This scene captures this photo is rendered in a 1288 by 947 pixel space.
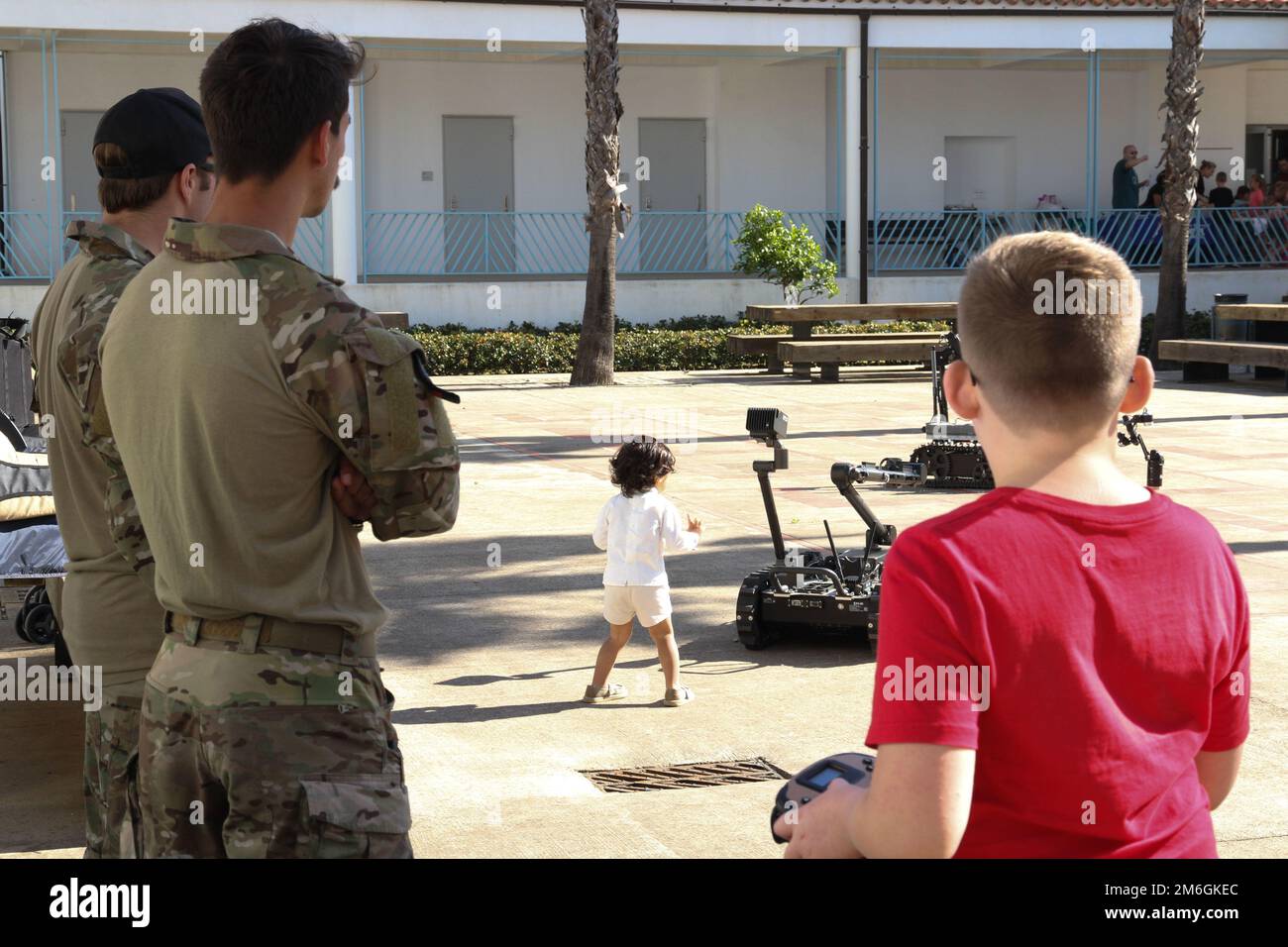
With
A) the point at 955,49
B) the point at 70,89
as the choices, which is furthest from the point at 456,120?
the point at 955,49

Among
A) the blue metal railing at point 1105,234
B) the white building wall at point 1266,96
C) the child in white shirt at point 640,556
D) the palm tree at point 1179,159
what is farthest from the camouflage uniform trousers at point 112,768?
the white building wall at point 1266,96

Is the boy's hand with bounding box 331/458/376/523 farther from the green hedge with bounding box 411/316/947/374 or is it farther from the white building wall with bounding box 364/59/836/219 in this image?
the white building wall with bounding box 364/59/836/219

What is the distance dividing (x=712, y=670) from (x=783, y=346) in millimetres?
14671

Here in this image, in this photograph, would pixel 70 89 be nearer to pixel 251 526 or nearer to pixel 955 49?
pixel 955 49

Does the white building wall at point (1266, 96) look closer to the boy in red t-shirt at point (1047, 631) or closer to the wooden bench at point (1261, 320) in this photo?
the wooden bench at point (1261, 320)

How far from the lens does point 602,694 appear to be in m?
6.34

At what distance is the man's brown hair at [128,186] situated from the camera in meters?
3.32

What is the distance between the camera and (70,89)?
83.3 feet

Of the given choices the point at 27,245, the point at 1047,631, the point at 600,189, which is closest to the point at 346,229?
the point at 600,189

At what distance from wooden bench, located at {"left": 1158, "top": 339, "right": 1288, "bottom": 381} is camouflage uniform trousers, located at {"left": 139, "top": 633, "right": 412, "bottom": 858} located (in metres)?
18.5

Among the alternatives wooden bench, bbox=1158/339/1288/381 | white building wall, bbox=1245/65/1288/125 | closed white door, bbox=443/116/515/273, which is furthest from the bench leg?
white building wall, bbox=1245/65/1288/125

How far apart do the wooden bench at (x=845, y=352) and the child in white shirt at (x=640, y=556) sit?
48.0ft

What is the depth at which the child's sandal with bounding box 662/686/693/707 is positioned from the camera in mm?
6227
